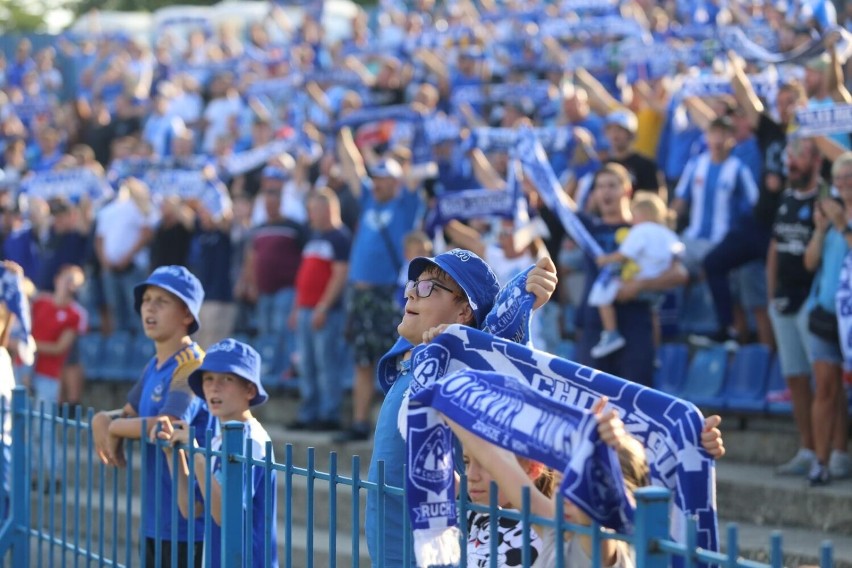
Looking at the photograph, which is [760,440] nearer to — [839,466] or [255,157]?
[839,466]

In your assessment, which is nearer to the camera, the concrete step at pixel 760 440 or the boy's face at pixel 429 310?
the boy's face at pixel 429 310

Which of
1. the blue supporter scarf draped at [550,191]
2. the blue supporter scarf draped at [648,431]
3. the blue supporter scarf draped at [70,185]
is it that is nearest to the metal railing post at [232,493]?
the blue supporter scarf draped at [648,431]

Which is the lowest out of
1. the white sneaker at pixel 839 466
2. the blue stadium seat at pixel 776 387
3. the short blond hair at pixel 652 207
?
the white sneaker at pixel 839 466

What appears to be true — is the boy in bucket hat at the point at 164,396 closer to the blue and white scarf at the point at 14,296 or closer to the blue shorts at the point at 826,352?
the blue and white scarf at the point at 14,296

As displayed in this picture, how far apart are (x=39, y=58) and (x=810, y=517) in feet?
66.9

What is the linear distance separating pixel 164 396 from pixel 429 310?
5.84 ft

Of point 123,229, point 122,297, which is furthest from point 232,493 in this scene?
point 122,297

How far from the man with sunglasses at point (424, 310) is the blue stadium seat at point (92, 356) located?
32.7 ft

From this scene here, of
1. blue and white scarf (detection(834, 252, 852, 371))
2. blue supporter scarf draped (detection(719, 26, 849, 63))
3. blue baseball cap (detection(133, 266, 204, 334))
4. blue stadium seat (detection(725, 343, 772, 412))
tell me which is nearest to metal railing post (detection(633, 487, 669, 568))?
blue baseball cap (detection(133, 266, 204, 334))

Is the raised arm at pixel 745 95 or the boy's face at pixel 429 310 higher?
the raised arm at pixel 745 95

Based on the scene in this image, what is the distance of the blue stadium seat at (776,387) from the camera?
356 inches

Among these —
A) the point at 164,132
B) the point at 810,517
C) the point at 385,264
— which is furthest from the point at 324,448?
the point at 164,132

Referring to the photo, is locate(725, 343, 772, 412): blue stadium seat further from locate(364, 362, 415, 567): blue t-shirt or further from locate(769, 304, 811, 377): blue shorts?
locate(364, 362, 415, 567): blue t-shirt

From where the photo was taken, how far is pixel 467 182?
12414 millimetres
